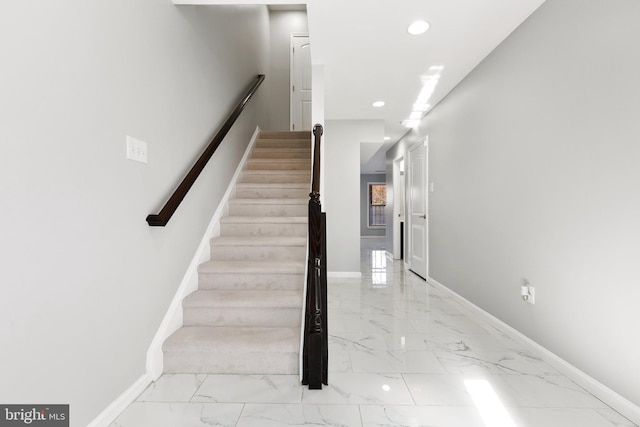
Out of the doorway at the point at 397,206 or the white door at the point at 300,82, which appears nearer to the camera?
the white door at the point at 300,82

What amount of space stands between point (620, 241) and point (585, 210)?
0.25 metres

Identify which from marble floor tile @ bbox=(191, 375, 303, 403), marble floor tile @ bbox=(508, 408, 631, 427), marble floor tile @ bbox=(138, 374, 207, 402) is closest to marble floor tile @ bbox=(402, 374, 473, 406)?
marble floor tile @ bbox=(508, 408, 631, 427)

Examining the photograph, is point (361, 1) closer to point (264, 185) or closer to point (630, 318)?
point (264, 185)

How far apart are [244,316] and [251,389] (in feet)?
1.67

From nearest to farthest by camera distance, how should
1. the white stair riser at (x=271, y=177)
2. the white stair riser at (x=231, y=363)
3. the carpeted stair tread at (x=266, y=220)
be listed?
the white stair riser at (x=231, y=363), the carpeted stair tread at (x=266, y=220), the white stair riser at (x=271, y=177)

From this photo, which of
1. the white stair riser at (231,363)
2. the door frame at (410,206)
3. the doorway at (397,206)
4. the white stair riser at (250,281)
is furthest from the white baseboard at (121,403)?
the doorway at (397,206)

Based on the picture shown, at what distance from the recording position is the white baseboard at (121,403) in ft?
4.46

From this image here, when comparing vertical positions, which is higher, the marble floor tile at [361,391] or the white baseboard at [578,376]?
the white baseboard at [578,376]

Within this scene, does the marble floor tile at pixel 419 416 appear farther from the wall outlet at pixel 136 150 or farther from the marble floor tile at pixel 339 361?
the wall outlet at pixel 136 150

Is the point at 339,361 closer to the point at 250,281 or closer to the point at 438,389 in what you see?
the point at 438,389

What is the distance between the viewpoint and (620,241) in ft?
5.02

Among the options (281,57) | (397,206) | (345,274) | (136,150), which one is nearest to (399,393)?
(136,150)

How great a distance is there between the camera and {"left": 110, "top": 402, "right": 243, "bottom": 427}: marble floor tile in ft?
4.61

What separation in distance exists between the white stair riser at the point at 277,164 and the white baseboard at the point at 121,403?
2.53 m
